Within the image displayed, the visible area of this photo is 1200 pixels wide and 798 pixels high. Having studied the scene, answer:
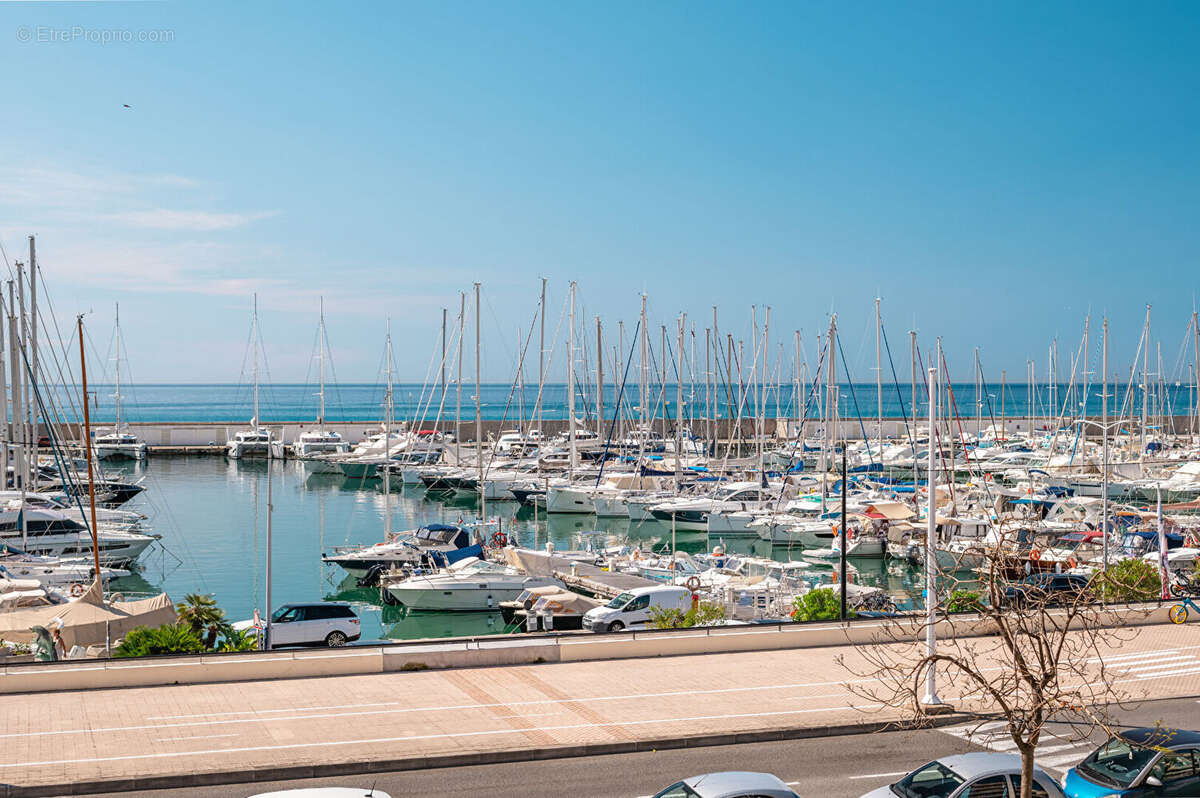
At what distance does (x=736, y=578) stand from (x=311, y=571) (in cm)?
2243

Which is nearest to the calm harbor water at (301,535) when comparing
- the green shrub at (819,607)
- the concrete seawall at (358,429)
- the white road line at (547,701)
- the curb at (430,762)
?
the green shrub at (819,607)

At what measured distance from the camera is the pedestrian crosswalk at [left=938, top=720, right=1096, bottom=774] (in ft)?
54.5

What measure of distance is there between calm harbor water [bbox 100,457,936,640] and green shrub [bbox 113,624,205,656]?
31.0ft

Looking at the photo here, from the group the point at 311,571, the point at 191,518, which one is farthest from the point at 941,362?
the point at 191,518

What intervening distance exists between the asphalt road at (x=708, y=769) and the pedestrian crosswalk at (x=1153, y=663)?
3.58m

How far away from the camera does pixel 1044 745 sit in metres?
17.7

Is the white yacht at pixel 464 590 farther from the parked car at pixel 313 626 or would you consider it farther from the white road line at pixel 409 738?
the white road line at pixel 409 738

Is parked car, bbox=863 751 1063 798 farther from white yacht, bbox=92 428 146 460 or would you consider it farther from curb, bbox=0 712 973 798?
white yacht, bbox=92 428 146 460

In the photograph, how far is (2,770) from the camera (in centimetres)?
1564

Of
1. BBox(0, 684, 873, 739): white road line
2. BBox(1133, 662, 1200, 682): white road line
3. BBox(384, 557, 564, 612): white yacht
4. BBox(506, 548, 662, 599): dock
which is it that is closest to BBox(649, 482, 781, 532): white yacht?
BBox(506, 548, 662, 599): dock

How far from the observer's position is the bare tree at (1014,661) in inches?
448

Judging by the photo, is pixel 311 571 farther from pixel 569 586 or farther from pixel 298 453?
pixel 298 453

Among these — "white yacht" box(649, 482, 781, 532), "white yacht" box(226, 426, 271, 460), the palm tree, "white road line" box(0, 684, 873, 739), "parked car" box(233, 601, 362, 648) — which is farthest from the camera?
"white yacht" box(226, 426, 271, 460)

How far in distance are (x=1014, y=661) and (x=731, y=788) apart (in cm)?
396
